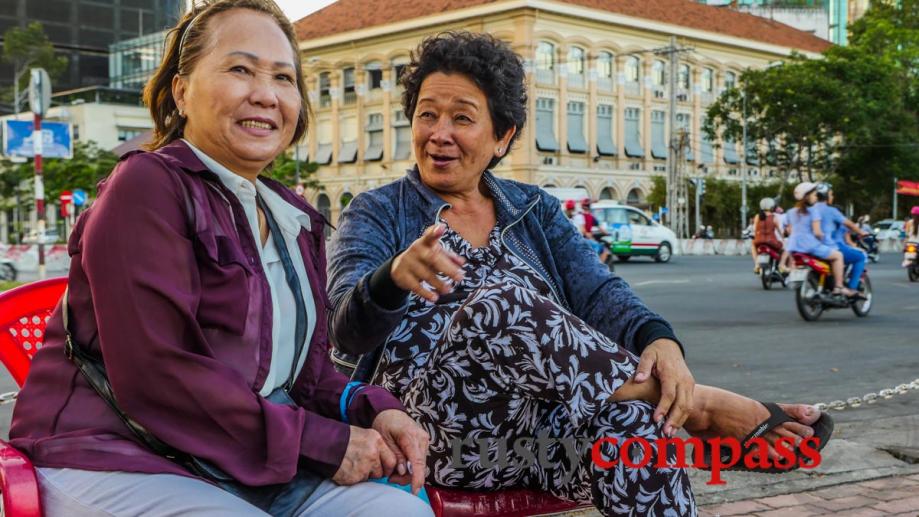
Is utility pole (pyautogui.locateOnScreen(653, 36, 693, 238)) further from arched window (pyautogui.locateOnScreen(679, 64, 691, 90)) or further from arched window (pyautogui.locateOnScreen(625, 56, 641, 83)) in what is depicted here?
arched window (pyautogui.locateOnScreen(679, 64, 691, 90))

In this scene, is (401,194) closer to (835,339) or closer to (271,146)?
(271,146)

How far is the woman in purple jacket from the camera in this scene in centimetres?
174

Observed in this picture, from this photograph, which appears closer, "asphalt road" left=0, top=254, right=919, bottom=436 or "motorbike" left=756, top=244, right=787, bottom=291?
"asphalt road" left=0, top=254, right=919, bottom=436

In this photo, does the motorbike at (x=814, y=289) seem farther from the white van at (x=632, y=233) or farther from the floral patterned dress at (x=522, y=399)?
the white van at (x=632, y=233)

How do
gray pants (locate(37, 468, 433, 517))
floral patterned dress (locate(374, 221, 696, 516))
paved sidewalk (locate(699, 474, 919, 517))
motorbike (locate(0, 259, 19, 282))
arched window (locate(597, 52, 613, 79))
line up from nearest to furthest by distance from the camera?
gray pants (locate(37, 468, 433, 517)) < floral patterned dress (locate(374, 221, 696, 516)) < paved sidewalk (locate(699, 474, 919, 517)) < motorbike (locate(0, 259, 19, 282)) < arched window (locate(597, 52, 613, 79))

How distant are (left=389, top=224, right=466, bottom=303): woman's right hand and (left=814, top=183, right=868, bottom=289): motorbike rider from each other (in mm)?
11059

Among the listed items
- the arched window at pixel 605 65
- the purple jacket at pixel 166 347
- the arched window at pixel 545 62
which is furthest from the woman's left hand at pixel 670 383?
the arched window at pixel 605 65

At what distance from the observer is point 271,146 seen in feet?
7.04

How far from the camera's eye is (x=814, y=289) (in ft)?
39.9

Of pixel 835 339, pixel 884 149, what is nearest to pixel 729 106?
pixel 884 149

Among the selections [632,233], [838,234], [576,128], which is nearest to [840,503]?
[838,234]

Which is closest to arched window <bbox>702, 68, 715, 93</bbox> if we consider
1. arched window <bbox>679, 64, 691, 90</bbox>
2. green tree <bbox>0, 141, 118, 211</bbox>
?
arched window <bbox>679, 64, 691, 90</bbox>

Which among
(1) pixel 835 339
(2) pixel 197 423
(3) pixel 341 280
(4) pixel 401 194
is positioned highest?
(4) pixel 401 194

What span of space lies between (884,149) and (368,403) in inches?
1807
